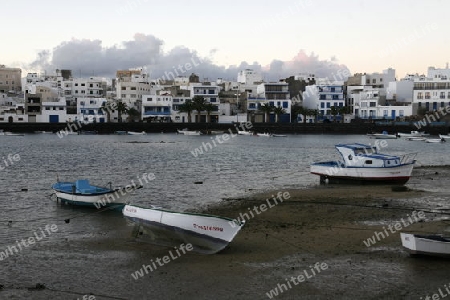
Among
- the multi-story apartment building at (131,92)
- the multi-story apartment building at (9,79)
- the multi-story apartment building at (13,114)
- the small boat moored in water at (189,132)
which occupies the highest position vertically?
the multi-story apartment building at (9,79)

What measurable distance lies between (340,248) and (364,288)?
4.04 meters

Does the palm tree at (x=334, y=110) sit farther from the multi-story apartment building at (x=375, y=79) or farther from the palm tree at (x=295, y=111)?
the multi-story apartment building at (x=375, y=79)

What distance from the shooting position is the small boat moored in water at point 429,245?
17156mm

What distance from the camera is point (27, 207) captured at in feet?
99.9

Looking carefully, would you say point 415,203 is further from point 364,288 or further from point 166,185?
point 166,185

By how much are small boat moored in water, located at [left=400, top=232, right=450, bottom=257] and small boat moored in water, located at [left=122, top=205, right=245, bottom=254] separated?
5720 millimetres

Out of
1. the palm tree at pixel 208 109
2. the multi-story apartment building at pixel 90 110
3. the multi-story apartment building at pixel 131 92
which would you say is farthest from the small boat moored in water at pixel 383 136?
the multi-story apartment building at pixel 90 110

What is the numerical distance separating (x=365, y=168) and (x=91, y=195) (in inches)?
724

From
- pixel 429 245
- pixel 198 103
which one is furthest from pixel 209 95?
pixel 429 245

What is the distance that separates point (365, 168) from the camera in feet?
121

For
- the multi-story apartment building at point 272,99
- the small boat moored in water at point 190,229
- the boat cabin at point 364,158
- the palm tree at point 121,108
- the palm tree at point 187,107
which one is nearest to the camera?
the small boat moored in water at point 190,229

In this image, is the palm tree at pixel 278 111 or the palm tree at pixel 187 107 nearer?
the palm tree at pixel 187 107

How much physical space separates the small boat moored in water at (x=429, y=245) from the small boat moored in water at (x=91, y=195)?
1530 centimetres

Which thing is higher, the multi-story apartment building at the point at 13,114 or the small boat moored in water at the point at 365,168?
the multi-story apartment building at the point at 13,114
